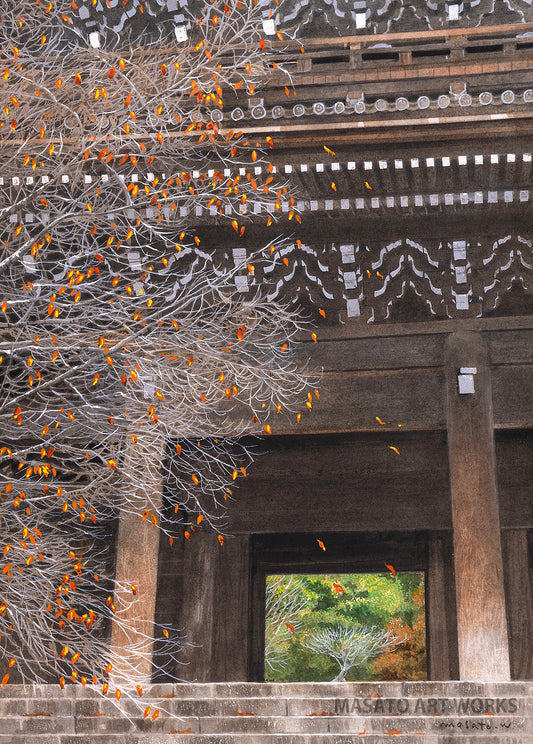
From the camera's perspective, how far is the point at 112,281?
6008mm

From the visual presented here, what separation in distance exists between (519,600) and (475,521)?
367 cm

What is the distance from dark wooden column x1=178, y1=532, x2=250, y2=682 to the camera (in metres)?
9.63

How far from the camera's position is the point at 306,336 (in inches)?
290

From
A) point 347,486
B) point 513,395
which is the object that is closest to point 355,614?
point 347,486

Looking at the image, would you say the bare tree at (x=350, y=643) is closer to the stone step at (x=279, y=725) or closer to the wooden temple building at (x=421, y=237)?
the wooden temple building at (x=421, y=237)

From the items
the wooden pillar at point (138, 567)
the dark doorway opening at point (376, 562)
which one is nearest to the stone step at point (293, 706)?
the wooden pillar at point (138, 567)

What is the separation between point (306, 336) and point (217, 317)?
804 mm

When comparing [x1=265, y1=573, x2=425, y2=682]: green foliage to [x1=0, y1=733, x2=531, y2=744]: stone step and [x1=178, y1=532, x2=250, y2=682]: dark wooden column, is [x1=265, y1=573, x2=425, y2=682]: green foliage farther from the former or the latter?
[x1=0, y1=733, x2=531, y2=744]: stone step

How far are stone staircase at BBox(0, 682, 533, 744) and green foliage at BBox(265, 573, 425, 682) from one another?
16.2m

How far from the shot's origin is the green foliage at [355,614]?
2114cm

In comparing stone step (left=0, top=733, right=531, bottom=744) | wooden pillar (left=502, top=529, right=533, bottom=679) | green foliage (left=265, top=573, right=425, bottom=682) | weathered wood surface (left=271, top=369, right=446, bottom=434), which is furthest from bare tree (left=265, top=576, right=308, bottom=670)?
stone step (left=0, top=733, right=531, bottom=744)

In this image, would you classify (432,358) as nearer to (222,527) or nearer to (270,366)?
(270,366)

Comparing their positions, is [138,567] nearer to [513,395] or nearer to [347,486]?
[513,395]

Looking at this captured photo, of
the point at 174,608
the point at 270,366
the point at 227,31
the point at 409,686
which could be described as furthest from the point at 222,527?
the point at 227,31
